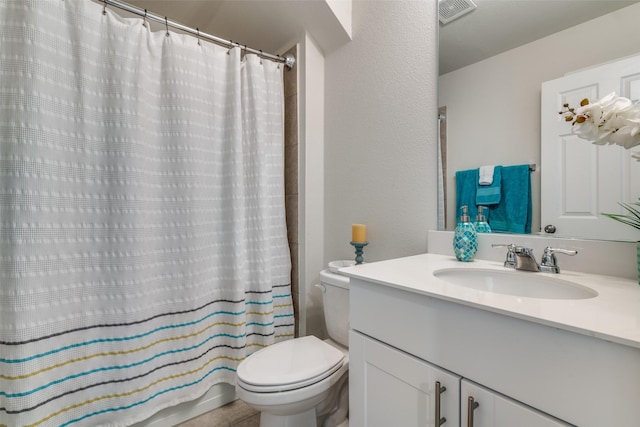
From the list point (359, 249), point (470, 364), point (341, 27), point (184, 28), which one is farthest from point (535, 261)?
point (184, 28)

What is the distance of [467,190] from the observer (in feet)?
3.99

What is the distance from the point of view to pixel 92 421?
3.80 feet

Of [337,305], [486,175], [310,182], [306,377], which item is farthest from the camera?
[310,182]

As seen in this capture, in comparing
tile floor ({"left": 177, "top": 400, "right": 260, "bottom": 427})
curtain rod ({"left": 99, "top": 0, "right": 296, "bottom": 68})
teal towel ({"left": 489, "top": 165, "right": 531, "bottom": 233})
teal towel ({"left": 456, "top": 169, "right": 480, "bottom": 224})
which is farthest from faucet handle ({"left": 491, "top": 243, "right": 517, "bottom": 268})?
curtain rod ({"left": 99, "top": 0, "right": 296, "bottom": 68})

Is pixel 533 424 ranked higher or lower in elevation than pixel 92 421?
higher

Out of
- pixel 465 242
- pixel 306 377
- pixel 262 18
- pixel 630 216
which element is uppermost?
pixel 262 18

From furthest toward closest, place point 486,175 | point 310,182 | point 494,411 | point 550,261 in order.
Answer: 1. point 310,182
2. point 486,175
3. point 550,261
4. point 494,411

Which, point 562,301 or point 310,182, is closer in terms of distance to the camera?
point 562,301

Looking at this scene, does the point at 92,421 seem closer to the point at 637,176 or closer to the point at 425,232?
the point at 425,232

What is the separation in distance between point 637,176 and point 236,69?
166cm

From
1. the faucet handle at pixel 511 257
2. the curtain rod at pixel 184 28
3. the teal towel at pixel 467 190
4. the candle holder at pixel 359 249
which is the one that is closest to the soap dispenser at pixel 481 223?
the teal towel at pixel 467 190

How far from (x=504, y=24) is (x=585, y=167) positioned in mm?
644

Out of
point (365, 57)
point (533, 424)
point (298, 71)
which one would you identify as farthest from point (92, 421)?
point (365, 57)

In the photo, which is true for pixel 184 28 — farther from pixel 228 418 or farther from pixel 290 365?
pixel 228 418
